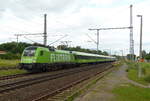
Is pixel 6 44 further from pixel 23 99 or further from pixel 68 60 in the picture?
pixel 23 99

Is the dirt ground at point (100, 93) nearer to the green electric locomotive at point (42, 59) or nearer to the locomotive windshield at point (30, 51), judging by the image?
the green electric locomotive at point (42, 59)

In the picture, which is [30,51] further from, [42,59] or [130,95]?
[130,95]

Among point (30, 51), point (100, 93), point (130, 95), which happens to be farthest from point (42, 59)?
point (130, 95)

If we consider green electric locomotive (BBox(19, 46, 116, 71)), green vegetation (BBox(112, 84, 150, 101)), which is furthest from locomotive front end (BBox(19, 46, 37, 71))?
green vegetation (BBox(112, 84, 150, 101))

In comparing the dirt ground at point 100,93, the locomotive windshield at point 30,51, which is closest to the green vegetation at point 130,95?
the dirt ground at point 100,93

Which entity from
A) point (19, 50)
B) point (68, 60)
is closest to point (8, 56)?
point (19, 50)

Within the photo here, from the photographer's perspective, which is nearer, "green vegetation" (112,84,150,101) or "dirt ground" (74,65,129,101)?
"dirt ground" (74,65,129,101)

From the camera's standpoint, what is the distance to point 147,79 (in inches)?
894

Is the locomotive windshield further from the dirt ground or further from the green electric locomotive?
the dirt ground

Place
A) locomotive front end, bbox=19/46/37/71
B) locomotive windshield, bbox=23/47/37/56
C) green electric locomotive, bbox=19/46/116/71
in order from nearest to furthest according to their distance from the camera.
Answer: locomotive front end, bbox=19/46/37/71 < green electric locomotive, bbox=19/46/116/71 < locomotive windshield, bbox=23/47/37/56

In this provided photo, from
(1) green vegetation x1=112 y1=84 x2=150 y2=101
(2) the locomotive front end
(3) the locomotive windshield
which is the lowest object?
(1) green vegetation x1=112 y1=84 x2=150 y2=101

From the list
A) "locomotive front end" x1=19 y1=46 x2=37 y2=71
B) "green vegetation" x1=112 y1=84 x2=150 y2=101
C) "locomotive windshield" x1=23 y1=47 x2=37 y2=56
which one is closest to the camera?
"green vegetation" x1=112 y1=84 x2=150 y2=101

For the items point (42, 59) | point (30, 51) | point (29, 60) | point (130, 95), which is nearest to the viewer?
point (130, 95)

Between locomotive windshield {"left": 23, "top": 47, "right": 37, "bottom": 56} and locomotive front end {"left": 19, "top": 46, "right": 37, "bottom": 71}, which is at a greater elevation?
locomotive windshield {"left": 23, "top": 47, "right": 37, "bottom": 56}
